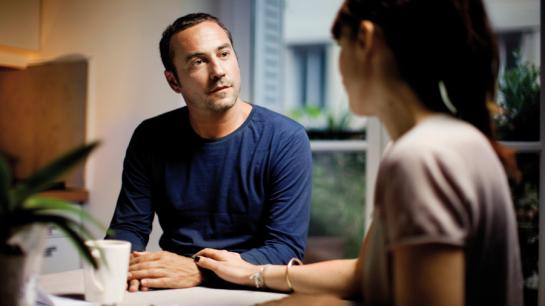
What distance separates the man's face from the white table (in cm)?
67

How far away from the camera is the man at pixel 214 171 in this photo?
1585 mm

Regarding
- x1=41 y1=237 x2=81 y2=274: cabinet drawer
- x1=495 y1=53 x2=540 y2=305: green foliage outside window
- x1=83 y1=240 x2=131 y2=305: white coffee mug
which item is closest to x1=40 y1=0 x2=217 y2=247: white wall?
x1=41 y1=237 x2=81 y2=274: cabinet drawer

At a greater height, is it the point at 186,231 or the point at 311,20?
the point at 311,20

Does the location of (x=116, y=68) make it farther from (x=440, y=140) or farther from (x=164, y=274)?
(x=440, y=140)

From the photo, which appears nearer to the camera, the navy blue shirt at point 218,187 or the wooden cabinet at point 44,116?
the navy blue shirt at point 218,187

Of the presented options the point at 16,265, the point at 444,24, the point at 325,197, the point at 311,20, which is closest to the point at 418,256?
the point at 444,24

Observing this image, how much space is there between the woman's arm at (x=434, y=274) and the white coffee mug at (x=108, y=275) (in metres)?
0.48

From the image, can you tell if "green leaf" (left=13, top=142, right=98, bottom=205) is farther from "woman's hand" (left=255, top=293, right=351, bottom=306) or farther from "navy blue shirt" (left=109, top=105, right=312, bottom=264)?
"navy blue shirt" (left=109, top=105, right=312, bottom=264)

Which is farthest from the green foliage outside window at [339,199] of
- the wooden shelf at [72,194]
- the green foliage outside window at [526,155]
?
the wooden shelf at [72,194]

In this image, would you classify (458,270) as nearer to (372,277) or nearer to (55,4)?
(372,277)

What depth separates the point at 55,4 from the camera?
3039 millimetres

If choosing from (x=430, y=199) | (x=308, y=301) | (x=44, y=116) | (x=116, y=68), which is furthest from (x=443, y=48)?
(x=44, y=116)

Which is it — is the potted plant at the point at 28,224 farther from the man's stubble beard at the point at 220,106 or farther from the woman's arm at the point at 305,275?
the man's stubble beard at the point at 220,106

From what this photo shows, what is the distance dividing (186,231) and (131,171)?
0.74ft
